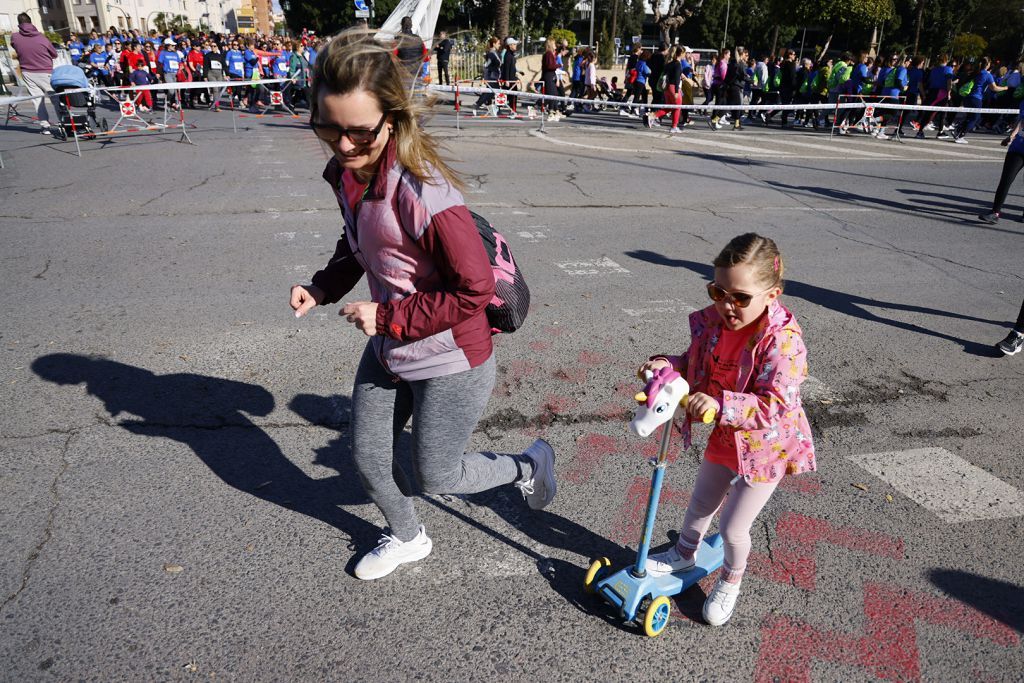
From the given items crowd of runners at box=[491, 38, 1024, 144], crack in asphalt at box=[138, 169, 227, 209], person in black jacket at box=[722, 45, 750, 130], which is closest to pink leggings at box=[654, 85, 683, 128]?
crowd of runners at box=[491, 38, 1024, 144]

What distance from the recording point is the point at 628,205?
8969mm

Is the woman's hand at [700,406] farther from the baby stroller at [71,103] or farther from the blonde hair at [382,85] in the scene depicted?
the baby stroller at [71,103]

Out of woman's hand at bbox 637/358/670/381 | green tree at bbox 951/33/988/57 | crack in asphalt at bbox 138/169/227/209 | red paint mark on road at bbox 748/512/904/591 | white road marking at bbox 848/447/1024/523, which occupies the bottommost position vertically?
white road marking at bbox 848/447/1024/523

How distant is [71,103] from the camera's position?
1313 cm

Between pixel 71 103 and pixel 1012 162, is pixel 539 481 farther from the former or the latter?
pixel 71 103

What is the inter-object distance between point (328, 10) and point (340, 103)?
6329cm

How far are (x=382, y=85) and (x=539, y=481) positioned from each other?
173cm

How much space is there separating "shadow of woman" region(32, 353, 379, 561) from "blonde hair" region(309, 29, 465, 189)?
166 cm

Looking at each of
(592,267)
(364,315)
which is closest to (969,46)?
(592,267)

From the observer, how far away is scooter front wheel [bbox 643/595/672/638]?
7.74ft

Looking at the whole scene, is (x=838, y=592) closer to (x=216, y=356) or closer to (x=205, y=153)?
(x=216, y=356)

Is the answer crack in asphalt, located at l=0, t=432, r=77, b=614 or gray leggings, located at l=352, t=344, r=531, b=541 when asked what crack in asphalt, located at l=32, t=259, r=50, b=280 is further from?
gray leggings, located at l=352, t=344, r=531, b=541

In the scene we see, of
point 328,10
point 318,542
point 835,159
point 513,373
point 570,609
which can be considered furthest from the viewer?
point 328,10

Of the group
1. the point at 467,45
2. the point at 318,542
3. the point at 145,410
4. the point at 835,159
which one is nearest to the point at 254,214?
the point at 145,410
